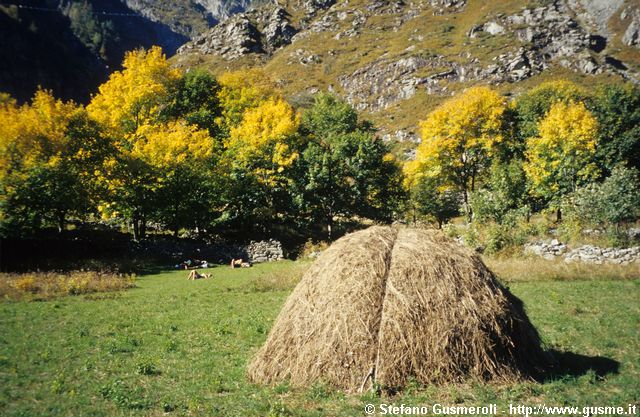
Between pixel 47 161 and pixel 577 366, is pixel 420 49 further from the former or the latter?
pixel 577 366

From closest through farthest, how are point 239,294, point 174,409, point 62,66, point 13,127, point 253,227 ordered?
point 174,409 < point 239,294 < point 13,127 < point 253,227 < point 62,66

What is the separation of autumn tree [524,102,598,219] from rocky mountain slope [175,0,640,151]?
160ft

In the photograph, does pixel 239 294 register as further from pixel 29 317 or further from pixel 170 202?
pixel 170 202

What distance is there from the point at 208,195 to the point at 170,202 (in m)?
4.09

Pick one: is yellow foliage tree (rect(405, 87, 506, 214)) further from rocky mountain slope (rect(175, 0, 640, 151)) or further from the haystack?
rocky mountain slope (rect(175, 0, 640, 151))

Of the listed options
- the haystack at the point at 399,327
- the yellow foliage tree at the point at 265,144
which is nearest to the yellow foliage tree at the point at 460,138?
the yellow foliage tree at the point at 265,144

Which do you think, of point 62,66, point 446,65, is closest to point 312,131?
point 446,65

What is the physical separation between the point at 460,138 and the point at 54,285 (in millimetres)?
43924

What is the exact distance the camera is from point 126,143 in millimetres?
40750

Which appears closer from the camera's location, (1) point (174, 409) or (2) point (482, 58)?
(1) point (174, 409)

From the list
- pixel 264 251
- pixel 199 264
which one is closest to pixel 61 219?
pixel 199 264

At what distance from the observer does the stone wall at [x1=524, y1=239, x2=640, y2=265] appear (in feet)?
90.0

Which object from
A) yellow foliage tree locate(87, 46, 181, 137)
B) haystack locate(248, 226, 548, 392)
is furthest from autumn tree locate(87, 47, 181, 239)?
haystack locate(248, 226, 548, 392)

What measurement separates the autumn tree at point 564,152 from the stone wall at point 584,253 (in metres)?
17.3
